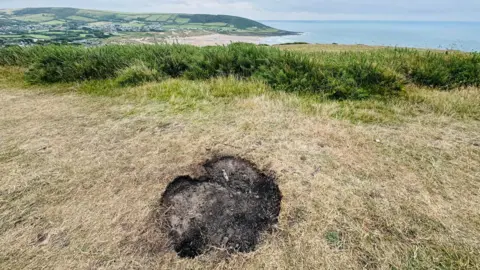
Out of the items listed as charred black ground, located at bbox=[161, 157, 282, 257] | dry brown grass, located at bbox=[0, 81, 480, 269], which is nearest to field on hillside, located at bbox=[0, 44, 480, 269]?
dry brown grass, located at bbox=[0, 81, 480, 269]

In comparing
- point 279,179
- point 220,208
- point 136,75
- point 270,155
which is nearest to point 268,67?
point 136,75

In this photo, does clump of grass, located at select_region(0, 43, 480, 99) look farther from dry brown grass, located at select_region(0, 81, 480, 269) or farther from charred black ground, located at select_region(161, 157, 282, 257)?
charred black ground, located at select_region(161, 157, 282, 257)

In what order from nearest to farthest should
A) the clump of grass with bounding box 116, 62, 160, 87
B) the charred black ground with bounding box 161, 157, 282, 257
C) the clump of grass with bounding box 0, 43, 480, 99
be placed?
the charred black ground with bounding box 161, 157, 282, 257 → the clump of grass with bounding box 0, 43, 480, 99 → the clump of grass with bounding box 116, 62, 160, 87

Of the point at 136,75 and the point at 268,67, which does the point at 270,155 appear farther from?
the point at 136,75

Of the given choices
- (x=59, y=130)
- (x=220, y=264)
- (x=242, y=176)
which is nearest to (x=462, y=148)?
(x=242, y=176)

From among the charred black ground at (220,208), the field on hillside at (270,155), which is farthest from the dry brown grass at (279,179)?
the charred black ground at (220,208)

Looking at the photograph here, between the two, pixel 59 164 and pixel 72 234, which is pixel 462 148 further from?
pixel 59 164
